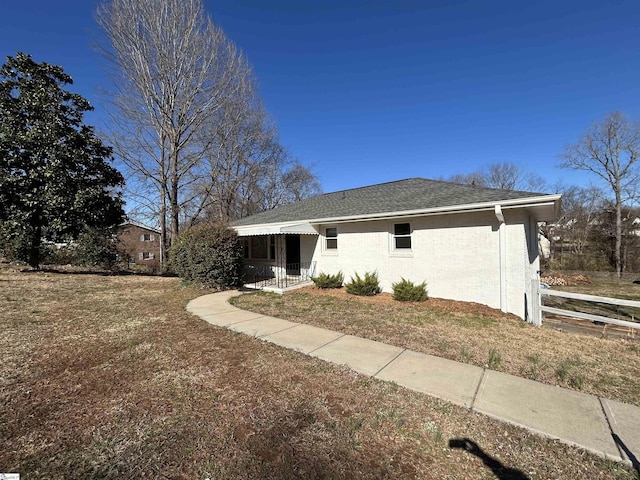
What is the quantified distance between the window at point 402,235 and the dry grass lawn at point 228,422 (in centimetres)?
656

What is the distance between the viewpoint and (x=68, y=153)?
533 inches

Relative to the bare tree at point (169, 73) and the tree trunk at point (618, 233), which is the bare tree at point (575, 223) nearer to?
the tree trunk at point (618, 233)

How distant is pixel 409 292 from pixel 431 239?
6.31 ft

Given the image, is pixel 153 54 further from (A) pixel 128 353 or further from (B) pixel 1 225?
(A) pixel 128 353

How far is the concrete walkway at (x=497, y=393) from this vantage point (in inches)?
108

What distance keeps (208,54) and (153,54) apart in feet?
10.3

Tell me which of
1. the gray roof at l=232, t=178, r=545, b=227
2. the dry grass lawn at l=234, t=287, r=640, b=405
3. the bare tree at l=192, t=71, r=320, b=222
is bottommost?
the dry grass lawn at l=234, t=287, r=640, b=405

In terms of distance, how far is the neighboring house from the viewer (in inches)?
309

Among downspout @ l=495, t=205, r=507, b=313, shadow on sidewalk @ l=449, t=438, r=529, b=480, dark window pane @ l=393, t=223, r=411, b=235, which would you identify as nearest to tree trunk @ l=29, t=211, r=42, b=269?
dark window pane @ l=393, t=223, r=411, b=235

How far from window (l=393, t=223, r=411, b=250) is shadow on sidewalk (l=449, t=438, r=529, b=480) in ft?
25.1

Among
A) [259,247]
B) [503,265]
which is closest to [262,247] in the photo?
[259,247]

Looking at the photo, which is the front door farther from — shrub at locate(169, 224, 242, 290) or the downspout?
the downspout

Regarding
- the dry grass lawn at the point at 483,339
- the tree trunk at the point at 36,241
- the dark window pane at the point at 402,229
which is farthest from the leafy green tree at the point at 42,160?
the dark window pane at the point at 402,229

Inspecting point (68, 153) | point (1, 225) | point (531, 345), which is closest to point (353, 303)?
point (531, 345)
